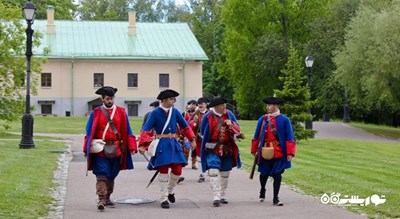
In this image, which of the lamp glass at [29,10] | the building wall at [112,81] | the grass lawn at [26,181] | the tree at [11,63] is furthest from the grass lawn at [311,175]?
the building wall at [112,81]

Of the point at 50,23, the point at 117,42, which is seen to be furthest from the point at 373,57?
the point at 50,23

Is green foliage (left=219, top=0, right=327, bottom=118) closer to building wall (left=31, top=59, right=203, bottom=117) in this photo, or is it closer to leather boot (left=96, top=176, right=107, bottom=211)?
building wall (left=31, top=59, right=203, bottom=117)

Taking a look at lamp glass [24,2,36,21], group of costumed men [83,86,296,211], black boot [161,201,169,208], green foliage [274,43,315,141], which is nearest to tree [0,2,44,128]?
lamp glass [24,2,36,21]

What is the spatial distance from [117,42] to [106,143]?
5132 centimetres

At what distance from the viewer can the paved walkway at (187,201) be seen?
1060cm

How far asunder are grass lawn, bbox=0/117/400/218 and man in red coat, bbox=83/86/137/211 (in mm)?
1002

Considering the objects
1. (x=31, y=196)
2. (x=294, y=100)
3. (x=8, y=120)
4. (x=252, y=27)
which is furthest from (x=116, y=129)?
(x=252, y=27)

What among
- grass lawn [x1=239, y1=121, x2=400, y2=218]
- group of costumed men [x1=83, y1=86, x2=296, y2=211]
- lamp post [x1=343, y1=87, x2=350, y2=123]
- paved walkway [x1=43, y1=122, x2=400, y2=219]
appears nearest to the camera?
paved walkway [x1=43, y1=122, x2=400, y2=219]

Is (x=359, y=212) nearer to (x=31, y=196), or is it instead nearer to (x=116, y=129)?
(x=116, y=129)

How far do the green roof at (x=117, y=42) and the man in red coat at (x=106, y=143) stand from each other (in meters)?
48.6

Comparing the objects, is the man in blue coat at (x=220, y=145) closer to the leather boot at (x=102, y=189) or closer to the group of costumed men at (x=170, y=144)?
the group of costumed men at (x=170, y=144)

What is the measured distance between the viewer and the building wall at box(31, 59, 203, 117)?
5988cm

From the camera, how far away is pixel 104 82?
6053 centimetres

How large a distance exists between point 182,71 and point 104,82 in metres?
6.75
